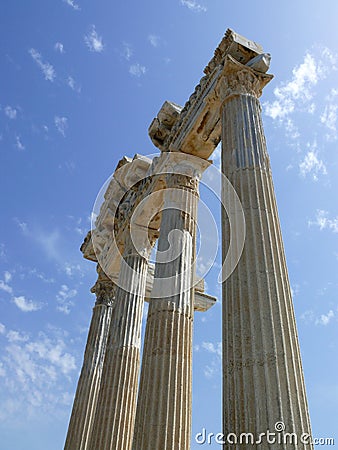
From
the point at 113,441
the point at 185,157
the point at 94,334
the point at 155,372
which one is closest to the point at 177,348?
the point at 155,372

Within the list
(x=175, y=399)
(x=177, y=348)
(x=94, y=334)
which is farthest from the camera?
(x=94, y=334)

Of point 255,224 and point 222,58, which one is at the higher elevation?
point 222,58

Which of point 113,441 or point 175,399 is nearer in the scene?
point 175,399

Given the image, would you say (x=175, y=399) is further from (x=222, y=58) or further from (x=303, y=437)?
(x=222, y=58)

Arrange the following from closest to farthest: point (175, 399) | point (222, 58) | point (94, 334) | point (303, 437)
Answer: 1. point (303, 437)
2. point (175, 399)
3. point (222, 58)
4. point (94, 334)

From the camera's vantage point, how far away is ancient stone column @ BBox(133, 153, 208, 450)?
13.3 m

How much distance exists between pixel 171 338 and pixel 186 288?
1936mm

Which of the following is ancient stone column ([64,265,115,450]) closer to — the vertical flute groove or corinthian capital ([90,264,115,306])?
corinthian capital ([90,264,115,306])

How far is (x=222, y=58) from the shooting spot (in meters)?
17.4

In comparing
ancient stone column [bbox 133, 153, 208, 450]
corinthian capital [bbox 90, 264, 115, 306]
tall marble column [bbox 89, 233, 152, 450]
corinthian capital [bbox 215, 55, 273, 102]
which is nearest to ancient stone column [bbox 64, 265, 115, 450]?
corinthian capital [bbox 90, 264, 115, 306]

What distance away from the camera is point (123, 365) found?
63.1 feet

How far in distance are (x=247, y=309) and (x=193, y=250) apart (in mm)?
7916

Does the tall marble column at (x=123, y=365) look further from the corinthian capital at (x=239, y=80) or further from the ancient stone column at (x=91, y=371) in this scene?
the corinthian capital at (x=239, y=80)

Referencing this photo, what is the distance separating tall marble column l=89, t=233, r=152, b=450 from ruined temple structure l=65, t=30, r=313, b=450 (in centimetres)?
5
